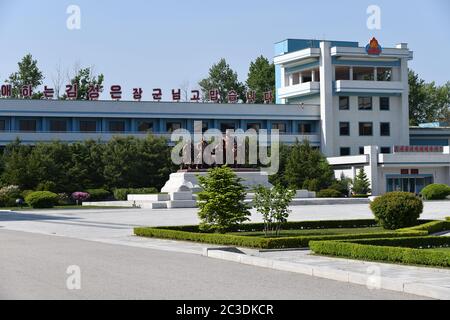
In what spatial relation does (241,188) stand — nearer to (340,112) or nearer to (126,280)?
(126,280)

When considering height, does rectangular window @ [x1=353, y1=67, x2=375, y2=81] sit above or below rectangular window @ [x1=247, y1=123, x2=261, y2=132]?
above

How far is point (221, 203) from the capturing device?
19875 millimetres

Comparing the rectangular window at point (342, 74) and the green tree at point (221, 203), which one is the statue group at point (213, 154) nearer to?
the rectangular window at point (342, 74)

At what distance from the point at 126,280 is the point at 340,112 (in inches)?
2275

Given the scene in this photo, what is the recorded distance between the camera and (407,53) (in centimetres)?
6769

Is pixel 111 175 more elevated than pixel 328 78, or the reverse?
pixel 328 78

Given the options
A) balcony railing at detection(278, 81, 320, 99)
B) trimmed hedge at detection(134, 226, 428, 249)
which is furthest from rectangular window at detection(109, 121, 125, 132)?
trimmed hedge at detection(134, 226, 428, 249)

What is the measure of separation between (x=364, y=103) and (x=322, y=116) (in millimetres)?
4255

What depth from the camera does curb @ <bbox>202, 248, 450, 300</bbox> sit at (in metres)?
9.82

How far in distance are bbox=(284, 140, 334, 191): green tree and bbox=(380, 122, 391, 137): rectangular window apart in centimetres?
1191

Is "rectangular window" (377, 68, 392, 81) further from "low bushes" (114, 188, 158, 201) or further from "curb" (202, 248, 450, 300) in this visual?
"curb" (202, 248, 450, 300)

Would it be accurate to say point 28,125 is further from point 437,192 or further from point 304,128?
Answer: point 437,192

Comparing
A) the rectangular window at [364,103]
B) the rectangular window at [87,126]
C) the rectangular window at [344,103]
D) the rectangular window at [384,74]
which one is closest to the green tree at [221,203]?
the rectangular window at [87,126]

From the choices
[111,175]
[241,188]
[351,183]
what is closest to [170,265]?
[241,188]
